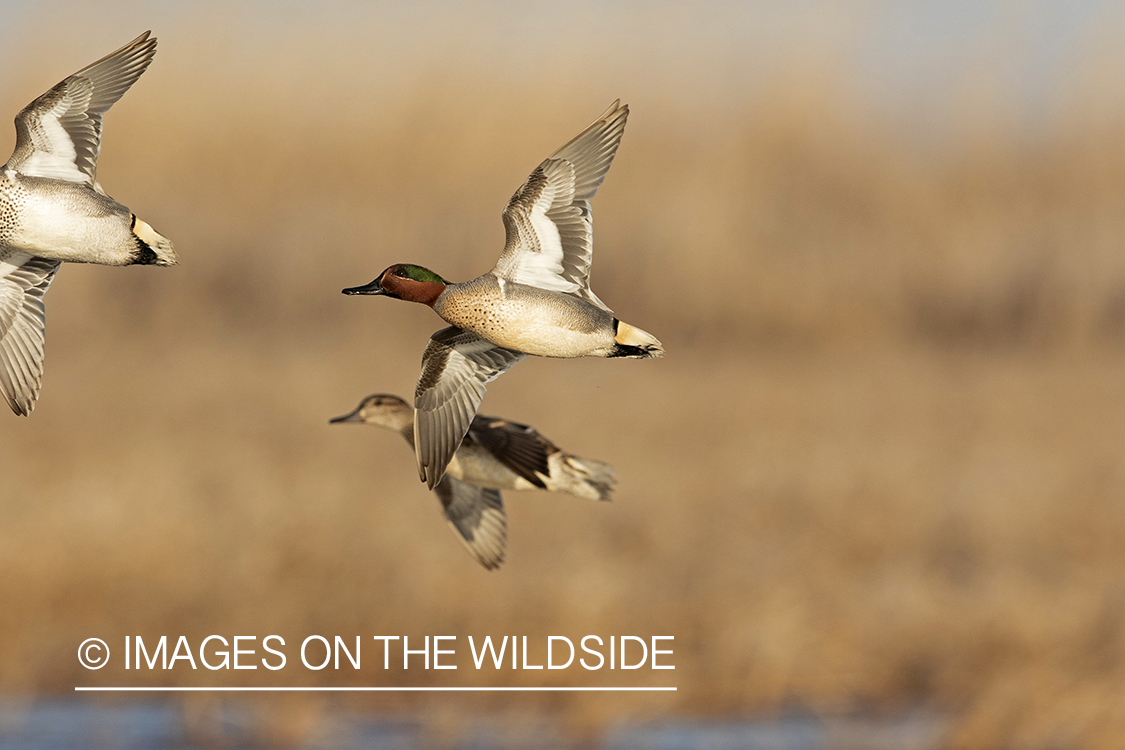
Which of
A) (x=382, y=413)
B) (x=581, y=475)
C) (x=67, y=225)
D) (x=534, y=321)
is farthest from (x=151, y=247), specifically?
(x=382, y=413)

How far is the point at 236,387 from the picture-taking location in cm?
1847

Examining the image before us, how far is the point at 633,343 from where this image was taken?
323cm

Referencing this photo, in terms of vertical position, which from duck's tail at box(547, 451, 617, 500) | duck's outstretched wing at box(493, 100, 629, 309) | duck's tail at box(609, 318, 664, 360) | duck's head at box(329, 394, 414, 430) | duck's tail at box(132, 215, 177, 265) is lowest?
duck's head at box(329, 394, 414, 430)

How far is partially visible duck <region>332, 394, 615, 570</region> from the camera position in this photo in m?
5.97

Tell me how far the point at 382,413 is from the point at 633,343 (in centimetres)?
565

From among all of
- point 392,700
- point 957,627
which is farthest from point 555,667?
point 957,627

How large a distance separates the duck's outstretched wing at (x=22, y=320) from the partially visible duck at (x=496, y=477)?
2543mm

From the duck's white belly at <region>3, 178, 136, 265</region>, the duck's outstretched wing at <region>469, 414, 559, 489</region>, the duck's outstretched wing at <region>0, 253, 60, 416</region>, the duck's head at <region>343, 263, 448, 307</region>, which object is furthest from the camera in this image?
the duck's outstretched wing at <region>469, 414, 559, 489</region>

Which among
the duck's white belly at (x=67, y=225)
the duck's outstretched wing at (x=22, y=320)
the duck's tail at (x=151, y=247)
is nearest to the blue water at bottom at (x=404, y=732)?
the duck's outstretched wing at (x=22, y=320)

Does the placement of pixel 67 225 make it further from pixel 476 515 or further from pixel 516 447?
pixel 476 515

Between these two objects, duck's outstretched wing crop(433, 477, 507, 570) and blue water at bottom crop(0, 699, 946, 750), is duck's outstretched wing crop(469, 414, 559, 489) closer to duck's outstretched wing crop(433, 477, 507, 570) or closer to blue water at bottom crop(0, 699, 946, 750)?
duck's outstretched wing crop(433, 477, 507, 570)

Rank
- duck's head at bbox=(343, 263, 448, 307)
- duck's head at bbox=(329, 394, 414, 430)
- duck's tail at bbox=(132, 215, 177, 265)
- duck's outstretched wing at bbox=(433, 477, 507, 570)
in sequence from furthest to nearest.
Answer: duck's head at bbox=(329, 394, 414, 430)
duck's outstretched wing at bbox=(433, 477, 507, 570)
duck's head at bbox=(343, 263, 448, 307)
duck's tail at bbox=(132, 215, 177, 265)

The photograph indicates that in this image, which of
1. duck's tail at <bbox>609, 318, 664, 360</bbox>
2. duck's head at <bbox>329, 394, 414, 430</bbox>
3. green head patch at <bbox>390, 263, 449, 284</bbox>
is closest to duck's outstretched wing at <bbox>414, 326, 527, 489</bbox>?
green head patch at <bbox>390, 263, 449, 284</bbox>

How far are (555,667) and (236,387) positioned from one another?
281 inches
